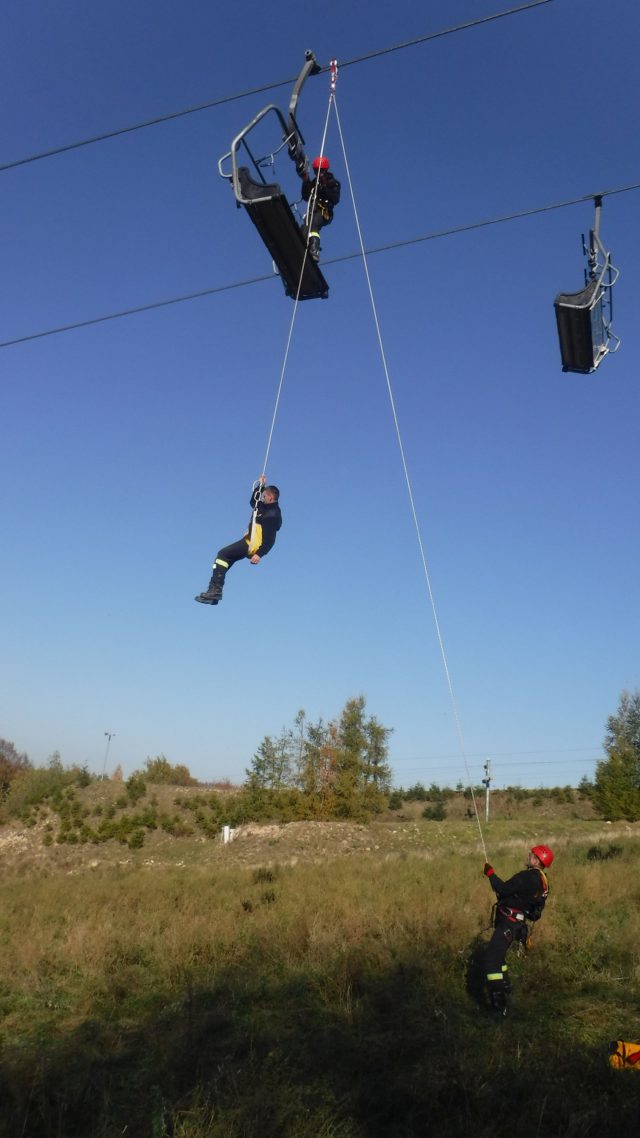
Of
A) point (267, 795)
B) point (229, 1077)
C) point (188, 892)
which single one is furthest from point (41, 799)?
point (229, 1077)

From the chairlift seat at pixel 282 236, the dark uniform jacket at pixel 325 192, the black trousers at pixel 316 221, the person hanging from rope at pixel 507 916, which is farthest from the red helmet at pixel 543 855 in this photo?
the dark uniform jacket at pixel 325 192

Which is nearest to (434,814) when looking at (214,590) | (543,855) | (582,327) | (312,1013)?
(543,855)

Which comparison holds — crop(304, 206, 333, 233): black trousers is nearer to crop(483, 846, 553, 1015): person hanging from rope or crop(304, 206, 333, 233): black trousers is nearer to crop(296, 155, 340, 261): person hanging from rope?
crop(296, 155, 340, 261): person hanging from rope

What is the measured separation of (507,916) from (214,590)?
189 inches

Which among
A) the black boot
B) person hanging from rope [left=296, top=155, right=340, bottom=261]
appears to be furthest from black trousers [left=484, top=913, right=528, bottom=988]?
person hanging from rope [left=296, top=155, right=340, bottom=261]

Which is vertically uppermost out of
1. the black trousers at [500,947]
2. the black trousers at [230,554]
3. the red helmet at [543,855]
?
the black trousers at [230,554]

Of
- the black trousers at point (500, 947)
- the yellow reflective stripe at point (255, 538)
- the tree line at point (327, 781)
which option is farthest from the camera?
the tree line at point (327, 781)

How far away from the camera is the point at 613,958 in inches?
352

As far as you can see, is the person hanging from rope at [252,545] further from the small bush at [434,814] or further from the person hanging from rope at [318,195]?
the small bush at [434,814]

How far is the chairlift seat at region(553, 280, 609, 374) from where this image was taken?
738 cm

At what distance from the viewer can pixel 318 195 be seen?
312 inches

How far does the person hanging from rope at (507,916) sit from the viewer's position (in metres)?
7.47

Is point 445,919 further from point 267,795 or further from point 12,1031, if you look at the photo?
point 267,795

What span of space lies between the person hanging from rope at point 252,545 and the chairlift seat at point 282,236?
222 centimetres
